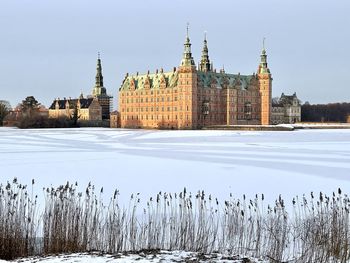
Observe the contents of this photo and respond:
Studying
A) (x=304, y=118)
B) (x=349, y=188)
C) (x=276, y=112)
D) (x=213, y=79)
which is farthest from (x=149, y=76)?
(x=349, y=188)

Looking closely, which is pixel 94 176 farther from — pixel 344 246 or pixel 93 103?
pixel 93 103

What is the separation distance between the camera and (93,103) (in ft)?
385

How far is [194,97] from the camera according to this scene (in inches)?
3457

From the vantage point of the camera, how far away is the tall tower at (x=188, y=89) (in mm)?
86875

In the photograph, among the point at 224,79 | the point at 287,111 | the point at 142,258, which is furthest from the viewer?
the point at 287,111

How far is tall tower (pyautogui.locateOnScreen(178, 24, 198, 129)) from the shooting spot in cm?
8688

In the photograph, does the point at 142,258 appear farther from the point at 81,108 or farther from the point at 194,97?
the point at 81,108

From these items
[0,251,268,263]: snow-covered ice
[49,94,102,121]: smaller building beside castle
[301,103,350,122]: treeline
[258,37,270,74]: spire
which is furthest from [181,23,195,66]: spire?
[0,251,268,263]: snow-covered ice

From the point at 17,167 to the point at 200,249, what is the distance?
12842 millimetres

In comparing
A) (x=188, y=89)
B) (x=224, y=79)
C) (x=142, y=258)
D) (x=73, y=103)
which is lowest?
(x=142, y=258)

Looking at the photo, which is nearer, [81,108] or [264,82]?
[264,82]

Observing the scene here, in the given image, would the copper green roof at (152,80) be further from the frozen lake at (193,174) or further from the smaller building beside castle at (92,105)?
the frozen lake at (193,174)

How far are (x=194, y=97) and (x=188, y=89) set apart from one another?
1.96 m

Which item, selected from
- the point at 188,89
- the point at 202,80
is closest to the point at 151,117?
the point at 188,89
